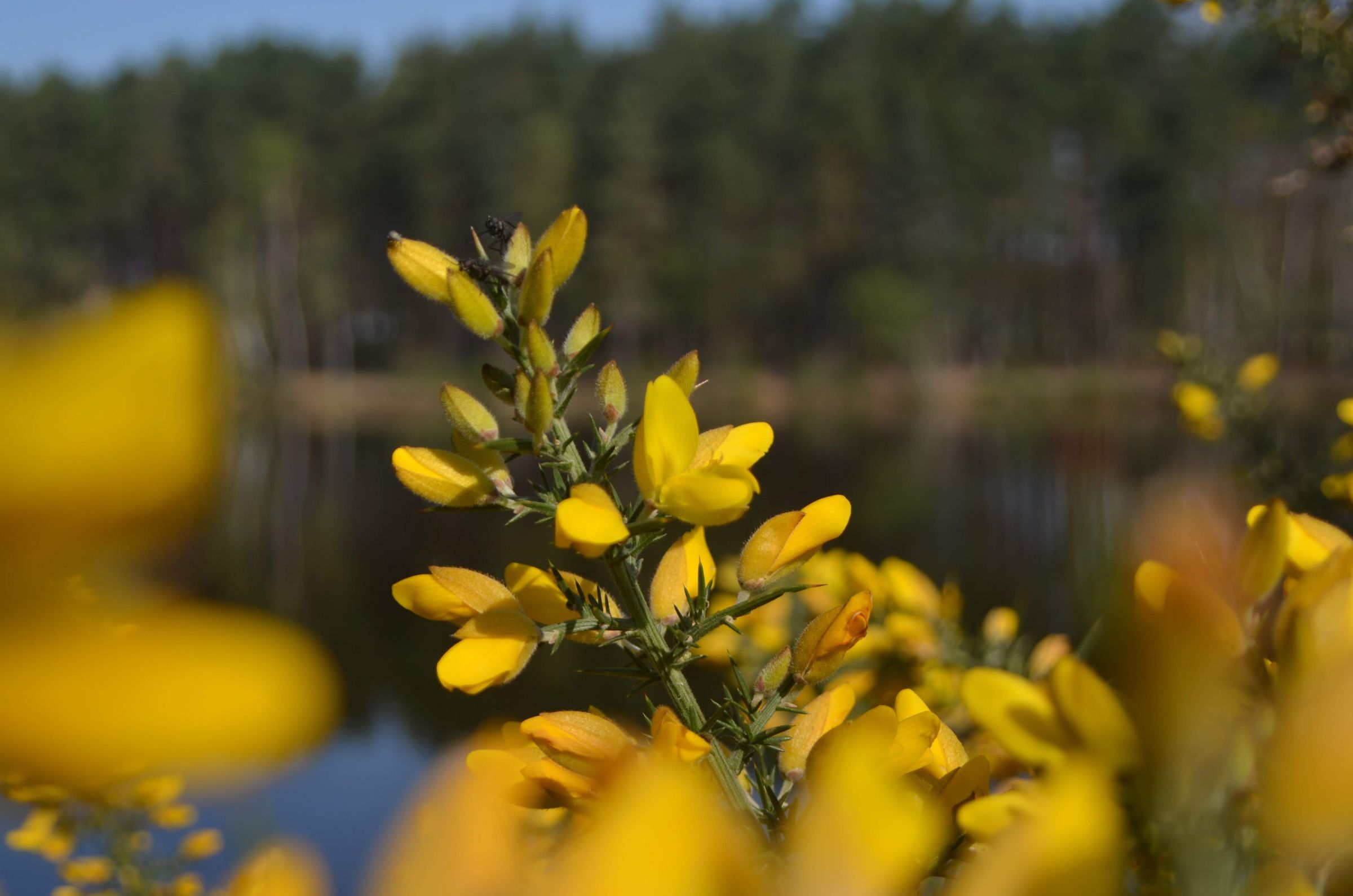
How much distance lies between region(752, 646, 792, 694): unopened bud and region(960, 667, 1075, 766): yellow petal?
20 centimetres

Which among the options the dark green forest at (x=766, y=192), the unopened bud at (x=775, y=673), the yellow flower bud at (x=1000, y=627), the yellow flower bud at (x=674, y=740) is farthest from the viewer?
the dark green forest at (x=766, y=192)

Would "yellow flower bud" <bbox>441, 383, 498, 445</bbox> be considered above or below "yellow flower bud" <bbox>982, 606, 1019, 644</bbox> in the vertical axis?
above

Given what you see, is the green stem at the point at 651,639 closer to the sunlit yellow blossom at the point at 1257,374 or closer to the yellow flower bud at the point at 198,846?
the yellow flower bud at the point at 198,846

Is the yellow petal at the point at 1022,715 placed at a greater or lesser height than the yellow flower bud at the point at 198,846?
greater

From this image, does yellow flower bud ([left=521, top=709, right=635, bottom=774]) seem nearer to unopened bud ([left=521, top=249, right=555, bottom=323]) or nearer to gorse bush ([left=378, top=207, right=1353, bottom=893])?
gorse bush ([left=378, top=207, right=1353, bottom=893])

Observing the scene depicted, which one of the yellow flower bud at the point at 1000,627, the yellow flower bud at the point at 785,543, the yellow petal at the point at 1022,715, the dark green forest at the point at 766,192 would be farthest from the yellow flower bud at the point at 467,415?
the dark green forest at the point at 766,192

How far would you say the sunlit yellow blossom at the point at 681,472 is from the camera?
32 centimetres

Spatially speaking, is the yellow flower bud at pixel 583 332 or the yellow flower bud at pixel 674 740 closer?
the yellow flower bud at pixel 674 740

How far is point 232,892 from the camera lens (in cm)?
36

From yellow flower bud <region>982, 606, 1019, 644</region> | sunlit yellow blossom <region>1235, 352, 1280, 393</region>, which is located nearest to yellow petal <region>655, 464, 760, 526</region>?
yellow flower bud <region>982, 606, 1019, 644</region>

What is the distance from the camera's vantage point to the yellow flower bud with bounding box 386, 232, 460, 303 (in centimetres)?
39

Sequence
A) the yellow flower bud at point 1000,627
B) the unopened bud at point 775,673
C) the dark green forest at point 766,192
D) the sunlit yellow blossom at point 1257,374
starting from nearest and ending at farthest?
the unopened bud at point 775,673 < the yellow flower bud at point 1000,627 < the sunlit yellow blossom at point 1257,374 < the dark green forest at point 766,192

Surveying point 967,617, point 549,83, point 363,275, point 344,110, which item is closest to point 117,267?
point 363,275

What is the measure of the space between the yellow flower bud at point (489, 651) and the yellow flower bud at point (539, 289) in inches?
4.2
